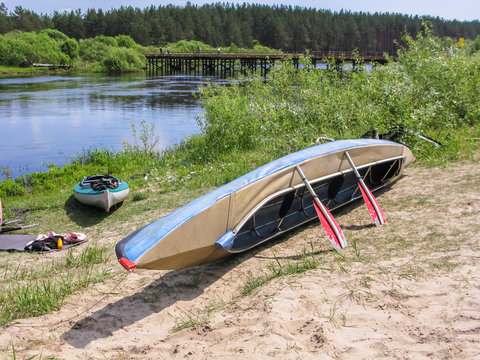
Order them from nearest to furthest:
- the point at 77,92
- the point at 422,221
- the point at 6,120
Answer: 1. the point at 422,221
2. the point at 6,120
3. the point at 77,92

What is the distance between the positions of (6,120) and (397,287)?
22.5 m

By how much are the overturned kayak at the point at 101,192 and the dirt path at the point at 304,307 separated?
12.5 feet

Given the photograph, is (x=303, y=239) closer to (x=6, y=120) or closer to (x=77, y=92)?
(x=6, y=120)

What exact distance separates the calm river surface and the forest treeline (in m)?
61.1

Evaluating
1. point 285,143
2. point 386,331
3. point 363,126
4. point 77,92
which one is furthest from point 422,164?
point 77,92

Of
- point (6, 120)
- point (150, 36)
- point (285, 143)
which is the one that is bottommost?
point (6, 120)

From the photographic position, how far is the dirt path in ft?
11.2

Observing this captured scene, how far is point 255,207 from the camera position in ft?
17.4

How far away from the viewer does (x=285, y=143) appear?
10.1 meters

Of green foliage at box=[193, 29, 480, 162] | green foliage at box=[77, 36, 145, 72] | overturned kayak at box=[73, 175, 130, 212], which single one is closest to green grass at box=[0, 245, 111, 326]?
overturned kayak at box=[73, 175, 130, 212]

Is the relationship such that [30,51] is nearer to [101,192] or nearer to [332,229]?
[101,192]

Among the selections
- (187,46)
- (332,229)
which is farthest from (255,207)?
(187,46)

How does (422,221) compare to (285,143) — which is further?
(285,143)

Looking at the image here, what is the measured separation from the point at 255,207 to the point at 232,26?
4047 inches
